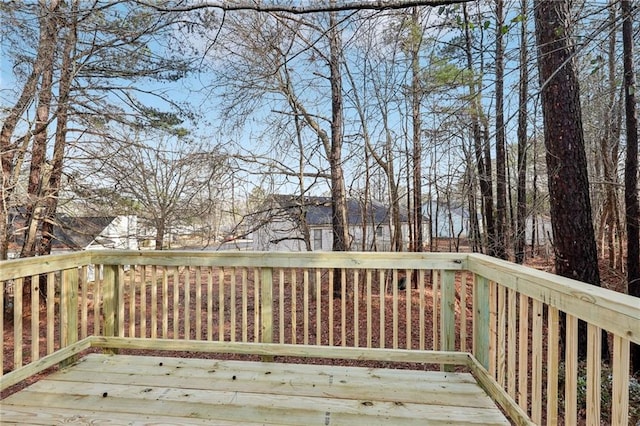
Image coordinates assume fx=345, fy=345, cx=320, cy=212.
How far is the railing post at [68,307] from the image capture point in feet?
7.95

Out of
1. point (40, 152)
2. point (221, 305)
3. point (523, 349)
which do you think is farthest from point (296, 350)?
point (40, 152)

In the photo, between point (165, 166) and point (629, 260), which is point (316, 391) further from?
point (165, 166)

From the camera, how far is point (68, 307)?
2.46 m

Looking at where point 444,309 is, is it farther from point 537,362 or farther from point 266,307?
point 266,307

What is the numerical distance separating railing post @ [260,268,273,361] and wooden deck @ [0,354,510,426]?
18 cm

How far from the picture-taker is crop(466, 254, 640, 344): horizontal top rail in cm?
101

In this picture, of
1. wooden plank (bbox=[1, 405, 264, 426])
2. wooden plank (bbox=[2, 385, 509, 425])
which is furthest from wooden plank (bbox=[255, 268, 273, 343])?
wooden plank (bbox=[1, 405, 264, 426])

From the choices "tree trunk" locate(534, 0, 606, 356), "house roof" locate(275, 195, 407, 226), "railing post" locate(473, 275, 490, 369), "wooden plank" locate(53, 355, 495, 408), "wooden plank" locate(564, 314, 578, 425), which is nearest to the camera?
"wooden plank" locate(564, 314, 578, 425)

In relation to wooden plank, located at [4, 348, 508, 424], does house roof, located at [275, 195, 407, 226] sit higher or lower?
higher

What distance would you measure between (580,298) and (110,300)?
9.62 feet

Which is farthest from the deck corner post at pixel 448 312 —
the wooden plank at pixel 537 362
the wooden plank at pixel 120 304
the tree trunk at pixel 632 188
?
the tree trunk at pixel 632 188

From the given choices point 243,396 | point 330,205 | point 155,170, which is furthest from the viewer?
point 155,170

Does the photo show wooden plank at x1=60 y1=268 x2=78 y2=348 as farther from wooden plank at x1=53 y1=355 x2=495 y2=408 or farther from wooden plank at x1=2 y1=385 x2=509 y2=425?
wooden plank at x1=2 y1=385 x2=509 y2=425

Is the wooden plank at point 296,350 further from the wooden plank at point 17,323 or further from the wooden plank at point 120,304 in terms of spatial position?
the wooden plank at point 17,323
